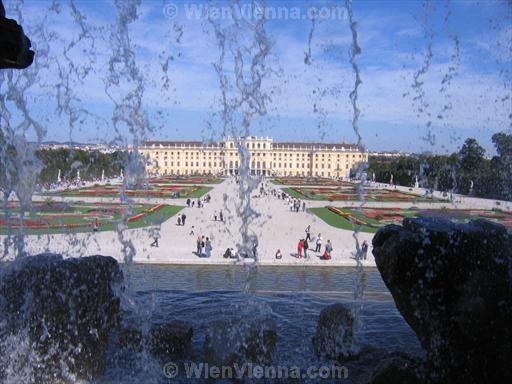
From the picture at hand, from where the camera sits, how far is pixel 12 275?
16.2 feet

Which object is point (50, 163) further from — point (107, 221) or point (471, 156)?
point (471, 156)

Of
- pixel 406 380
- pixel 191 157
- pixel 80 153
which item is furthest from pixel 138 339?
pixel 191 157

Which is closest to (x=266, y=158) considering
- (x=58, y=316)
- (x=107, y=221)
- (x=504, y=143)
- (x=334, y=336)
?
(x=107, y=221)

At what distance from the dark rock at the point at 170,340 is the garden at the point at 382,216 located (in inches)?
540

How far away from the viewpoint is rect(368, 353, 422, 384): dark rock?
13.3 ft

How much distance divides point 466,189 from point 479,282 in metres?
35.2

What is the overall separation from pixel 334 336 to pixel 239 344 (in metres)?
1.16

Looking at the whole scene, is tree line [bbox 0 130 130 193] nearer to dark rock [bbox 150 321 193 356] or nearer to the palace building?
dark rock [bbox 150 321 193 356]

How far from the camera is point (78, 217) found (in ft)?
66.9

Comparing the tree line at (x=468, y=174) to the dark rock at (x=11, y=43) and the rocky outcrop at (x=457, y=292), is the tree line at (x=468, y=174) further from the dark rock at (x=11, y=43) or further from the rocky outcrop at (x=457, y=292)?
the dark rock at (x=11, y=43)

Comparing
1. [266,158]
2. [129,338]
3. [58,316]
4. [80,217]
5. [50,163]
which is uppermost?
[266,158]

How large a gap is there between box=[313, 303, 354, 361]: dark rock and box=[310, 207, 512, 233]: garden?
1298 cm

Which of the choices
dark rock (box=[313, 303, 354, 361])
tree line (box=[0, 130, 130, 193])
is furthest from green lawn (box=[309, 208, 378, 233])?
dark rock (box=[313, 303, 354, 361])

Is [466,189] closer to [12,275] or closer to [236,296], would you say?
[236,296]
